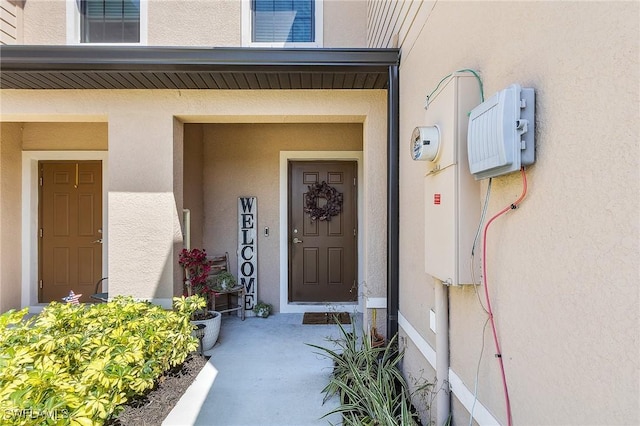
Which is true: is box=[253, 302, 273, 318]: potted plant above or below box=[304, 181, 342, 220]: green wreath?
below

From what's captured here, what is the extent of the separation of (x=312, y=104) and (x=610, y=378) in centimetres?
320

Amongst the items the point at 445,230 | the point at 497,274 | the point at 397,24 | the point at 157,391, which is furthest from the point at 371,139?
the point at 157,391

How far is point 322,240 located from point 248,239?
1055 mm

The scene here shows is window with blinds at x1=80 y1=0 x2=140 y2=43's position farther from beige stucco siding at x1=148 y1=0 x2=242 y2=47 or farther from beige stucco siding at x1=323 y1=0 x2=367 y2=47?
beige stucco siding at x1=323 y1=0 x2=367 y2=47

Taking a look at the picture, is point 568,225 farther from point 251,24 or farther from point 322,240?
point 322,240

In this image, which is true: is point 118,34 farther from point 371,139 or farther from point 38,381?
point 38,381

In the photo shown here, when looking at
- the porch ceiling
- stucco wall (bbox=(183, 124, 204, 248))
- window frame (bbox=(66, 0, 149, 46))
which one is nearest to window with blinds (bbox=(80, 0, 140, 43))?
window frame (bbox=(66, 0, 149, 46))

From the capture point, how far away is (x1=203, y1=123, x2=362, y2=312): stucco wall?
198 inches

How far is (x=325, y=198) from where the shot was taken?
16.7 ft

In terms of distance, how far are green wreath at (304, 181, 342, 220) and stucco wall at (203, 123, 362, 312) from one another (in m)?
0.49

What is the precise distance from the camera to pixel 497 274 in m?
1.39

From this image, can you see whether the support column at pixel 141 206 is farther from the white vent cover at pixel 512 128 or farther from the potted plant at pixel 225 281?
the white vent cover at pixel 512 128

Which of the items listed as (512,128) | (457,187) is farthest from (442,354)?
(512,128)

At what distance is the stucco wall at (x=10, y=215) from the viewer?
446cm
